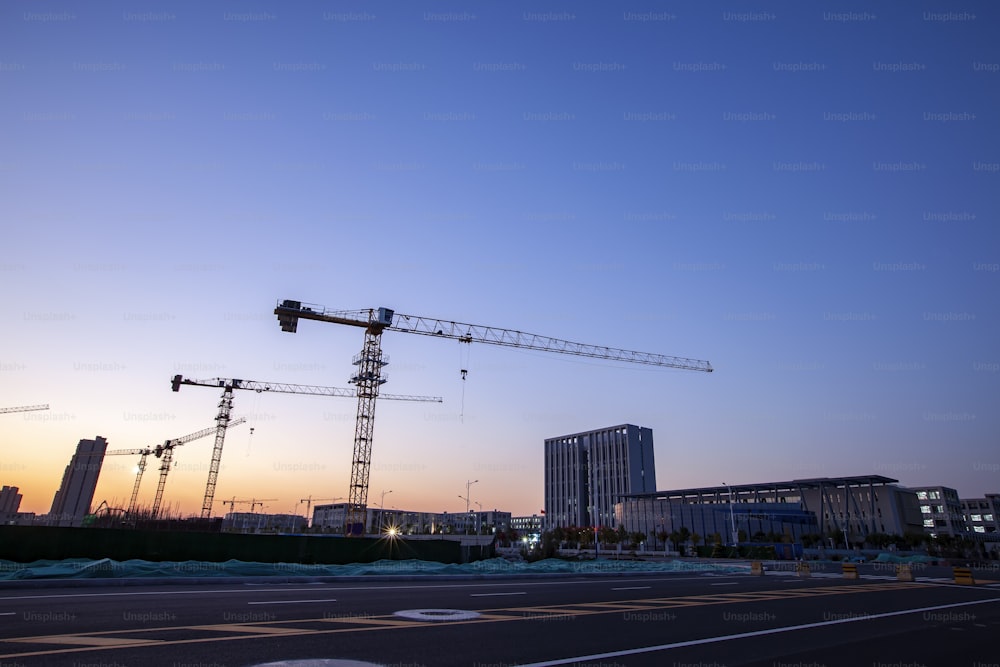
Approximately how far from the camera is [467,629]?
9.98 m

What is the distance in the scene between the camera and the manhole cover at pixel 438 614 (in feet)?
36.6

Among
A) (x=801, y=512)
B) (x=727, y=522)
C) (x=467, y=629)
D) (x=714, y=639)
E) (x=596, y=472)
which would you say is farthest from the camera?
(x=596, y=472)

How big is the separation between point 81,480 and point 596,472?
185587mm

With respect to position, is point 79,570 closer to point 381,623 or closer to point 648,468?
point 381,623

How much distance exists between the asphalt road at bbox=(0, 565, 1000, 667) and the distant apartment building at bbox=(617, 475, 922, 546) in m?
102

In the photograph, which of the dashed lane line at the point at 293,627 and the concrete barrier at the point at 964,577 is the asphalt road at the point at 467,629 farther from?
the concrete barrier at the point at 964,577

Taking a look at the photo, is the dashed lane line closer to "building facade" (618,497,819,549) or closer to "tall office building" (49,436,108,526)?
"building facade" (618,497,819,549)

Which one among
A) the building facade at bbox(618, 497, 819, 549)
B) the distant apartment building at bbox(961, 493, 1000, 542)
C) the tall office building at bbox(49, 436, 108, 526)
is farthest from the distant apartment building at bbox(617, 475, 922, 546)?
the tall office building at bbox(49, 436, 108, 526)

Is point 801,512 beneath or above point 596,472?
beneath

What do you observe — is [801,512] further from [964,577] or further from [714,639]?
[714,639]

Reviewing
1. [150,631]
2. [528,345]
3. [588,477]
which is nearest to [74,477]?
[588,477]

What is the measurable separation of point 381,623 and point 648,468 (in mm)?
164413

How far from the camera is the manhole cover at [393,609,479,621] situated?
11164mm

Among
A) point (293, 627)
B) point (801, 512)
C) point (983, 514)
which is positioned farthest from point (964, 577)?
point (983, 514)
